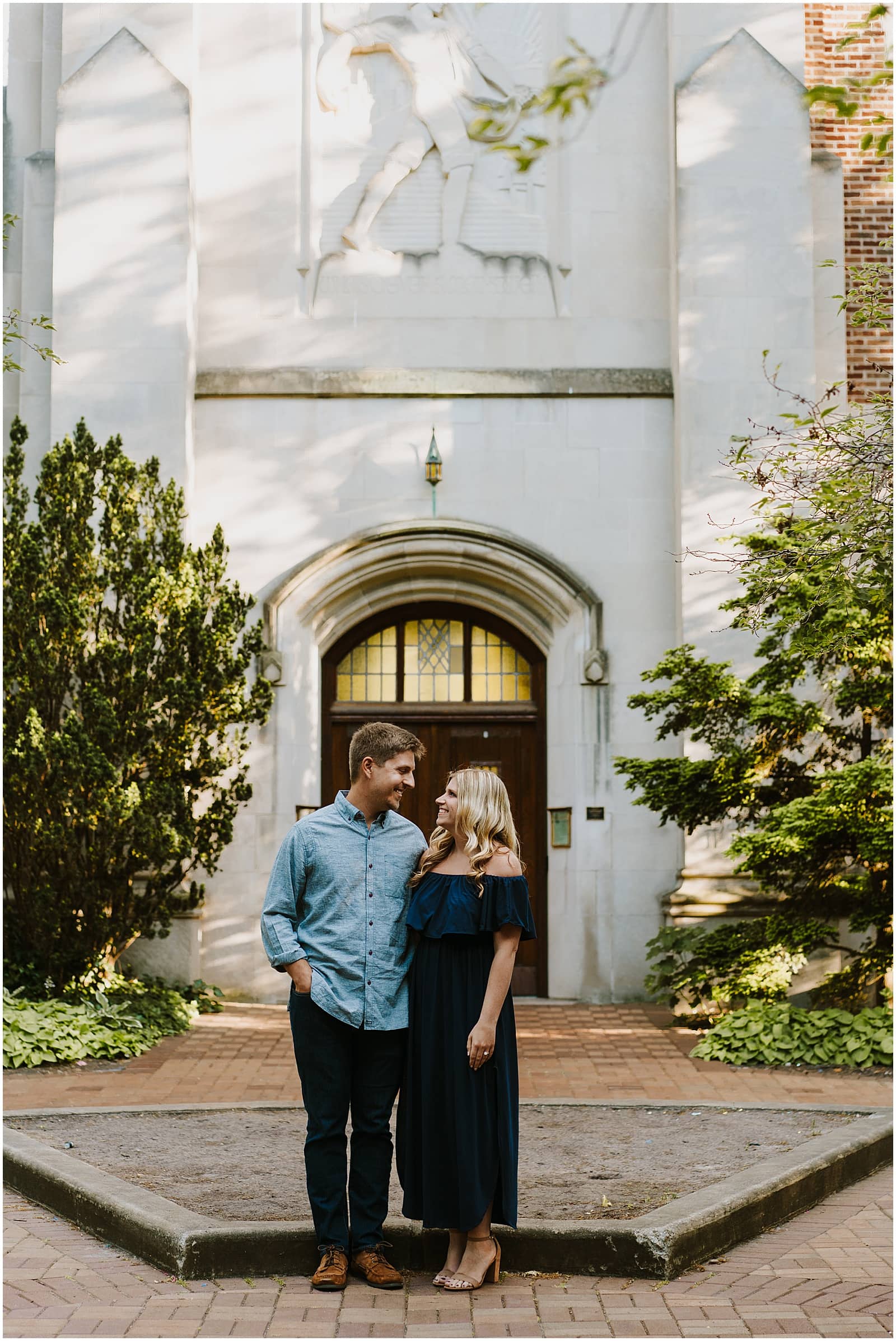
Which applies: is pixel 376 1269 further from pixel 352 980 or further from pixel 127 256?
pixel 127 256

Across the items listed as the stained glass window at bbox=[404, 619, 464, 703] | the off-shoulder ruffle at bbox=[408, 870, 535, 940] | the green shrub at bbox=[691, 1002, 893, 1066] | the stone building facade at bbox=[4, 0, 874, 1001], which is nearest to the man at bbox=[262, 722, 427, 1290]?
the off-shoulder ruffle at bbox=[408, 870, 535, 940]

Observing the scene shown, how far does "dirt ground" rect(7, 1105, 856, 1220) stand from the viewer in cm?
479

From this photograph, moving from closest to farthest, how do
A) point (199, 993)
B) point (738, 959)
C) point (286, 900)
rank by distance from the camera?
point (286, 900)
point (738, 959)
point (199, 993)

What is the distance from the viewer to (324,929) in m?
4.18

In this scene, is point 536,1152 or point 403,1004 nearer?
point 403,1004

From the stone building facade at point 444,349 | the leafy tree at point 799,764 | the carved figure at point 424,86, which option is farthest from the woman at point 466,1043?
the carved figure at point 424,86

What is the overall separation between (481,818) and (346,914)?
1.78 ft

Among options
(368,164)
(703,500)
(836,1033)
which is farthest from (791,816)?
(368,164)

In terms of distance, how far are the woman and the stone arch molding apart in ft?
22.9

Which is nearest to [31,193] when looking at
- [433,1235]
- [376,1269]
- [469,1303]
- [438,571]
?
[438,571]

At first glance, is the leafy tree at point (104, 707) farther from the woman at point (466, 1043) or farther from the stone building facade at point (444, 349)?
the woman at point (466, 1043)

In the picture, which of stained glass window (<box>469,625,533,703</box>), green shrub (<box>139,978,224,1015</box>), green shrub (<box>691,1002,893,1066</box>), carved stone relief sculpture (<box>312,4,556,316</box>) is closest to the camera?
green shrub (<box>691,1002,893,1066</box>)

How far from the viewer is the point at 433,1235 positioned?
4.32 m

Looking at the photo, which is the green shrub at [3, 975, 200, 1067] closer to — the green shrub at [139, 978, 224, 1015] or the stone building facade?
the green shrub at [139, 978, 224, 1015]
